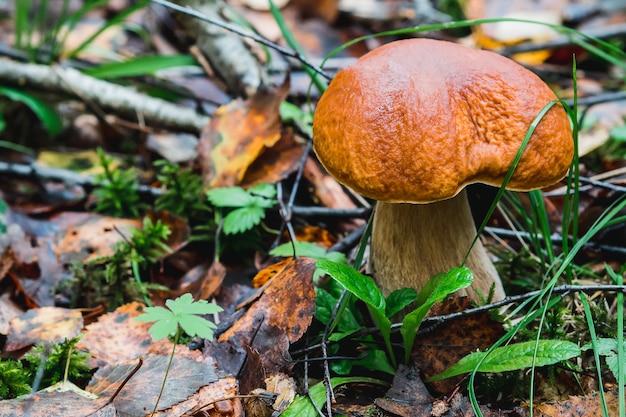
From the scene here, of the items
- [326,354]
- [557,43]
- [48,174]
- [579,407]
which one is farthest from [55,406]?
[557,43]

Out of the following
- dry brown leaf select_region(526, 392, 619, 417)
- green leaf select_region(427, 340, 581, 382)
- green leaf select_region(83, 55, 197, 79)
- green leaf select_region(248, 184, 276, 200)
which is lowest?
dry brown leaf select_region(526, 392, 619, 417)

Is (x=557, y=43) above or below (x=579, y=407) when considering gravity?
Answer: above

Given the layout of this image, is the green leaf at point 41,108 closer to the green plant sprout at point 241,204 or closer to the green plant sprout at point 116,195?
the green plant sprout at point 116,195

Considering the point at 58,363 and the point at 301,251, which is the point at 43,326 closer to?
the point at 58,363

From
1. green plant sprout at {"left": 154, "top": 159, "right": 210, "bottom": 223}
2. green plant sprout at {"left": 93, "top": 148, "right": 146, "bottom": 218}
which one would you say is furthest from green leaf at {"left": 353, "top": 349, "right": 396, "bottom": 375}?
green plant sprout at {"left": 93, "top": 148, "right": 146, "bottom": 218}

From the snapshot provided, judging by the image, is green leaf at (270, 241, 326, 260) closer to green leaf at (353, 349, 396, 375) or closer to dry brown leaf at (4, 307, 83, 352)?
green leaf at (353, 349, 396, 375)
